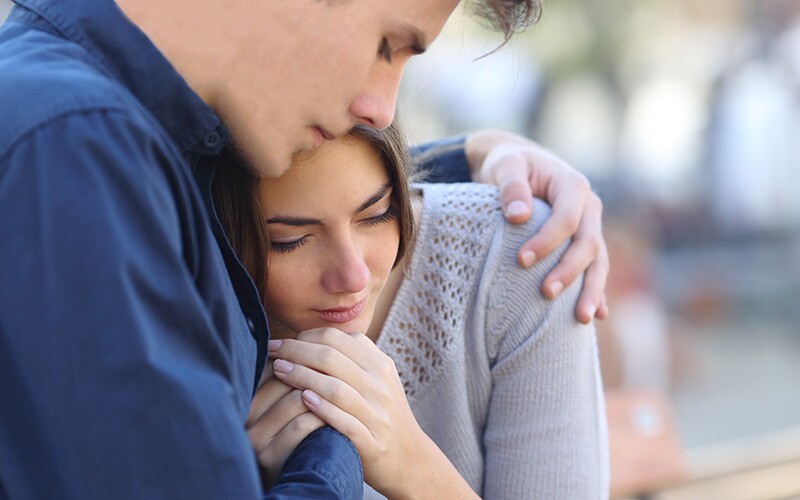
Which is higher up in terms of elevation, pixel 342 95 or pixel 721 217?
pixel 342 95

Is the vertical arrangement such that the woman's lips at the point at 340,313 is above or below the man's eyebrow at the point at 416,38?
below

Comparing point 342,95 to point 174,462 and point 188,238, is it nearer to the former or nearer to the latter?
point 188,238

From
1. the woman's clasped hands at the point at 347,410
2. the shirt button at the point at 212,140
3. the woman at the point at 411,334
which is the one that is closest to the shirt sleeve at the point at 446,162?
the woman at the point at 411,334

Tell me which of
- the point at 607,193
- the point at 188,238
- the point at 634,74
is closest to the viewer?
the point at 188,238

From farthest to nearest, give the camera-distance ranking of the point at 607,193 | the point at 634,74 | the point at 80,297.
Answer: the point at 634,74 → the point at 607,193 → the point at 80,297

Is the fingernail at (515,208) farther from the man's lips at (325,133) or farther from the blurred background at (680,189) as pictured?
the man's lips at (325,133)

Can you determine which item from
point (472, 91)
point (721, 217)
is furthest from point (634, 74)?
point (721, 217)

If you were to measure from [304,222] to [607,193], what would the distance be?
10062 millimetres

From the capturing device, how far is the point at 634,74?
575 inches

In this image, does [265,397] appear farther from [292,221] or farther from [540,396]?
[540,396]

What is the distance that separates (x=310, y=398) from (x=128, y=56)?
614 mm

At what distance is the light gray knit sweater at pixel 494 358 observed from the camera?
2062 mm

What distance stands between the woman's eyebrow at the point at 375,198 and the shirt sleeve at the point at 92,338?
2.74 feet

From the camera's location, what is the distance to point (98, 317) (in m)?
1.01
